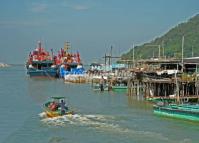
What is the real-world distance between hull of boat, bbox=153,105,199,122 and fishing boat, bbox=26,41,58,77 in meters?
88.5

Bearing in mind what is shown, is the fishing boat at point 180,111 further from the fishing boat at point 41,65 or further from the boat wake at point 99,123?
the fishing boat at point 41,65

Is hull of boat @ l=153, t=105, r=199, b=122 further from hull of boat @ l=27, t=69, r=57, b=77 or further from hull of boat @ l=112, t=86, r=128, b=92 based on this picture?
hull of boat @ l=27, t=69, r=57, b=77

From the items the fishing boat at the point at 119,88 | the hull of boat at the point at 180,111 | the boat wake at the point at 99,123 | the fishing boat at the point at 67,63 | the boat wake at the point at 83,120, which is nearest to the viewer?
the boat wake at the point at 99,123

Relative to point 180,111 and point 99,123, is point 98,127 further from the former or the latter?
point 180,111

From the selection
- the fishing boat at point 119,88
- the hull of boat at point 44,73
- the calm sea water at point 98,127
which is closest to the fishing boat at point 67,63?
the hull of boat at point 44,73

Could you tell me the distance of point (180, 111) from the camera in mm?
42031

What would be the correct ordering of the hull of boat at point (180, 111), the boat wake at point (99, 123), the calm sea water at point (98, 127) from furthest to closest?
the hull of boat at point (180, 111) → the boat wake at point (99, 123) → the calm sea water at point (98, 127)

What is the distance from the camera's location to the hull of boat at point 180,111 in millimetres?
40281

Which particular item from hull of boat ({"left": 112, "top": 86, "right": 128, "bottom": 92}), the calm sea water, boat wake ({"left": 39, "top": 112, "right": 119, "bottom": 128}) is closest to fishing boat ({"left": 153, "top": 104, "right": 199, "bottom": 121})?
the calm sea water

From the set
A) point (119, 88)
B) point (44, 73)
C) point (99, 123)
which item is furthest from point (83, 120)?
point (44, 73)

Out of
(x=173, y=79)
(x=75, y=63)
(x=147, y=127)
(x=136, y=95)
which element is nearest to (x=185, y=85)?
(x=173, y=79)

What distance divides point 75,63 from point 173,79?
82.6 m

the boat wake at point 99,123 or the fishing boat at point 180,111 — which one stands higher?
the fishing boat at point 180,111

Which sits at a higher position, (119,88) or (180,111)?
(119,88)
